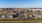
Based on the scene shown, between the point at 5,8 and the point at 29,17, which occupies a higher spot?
the point at 5,8

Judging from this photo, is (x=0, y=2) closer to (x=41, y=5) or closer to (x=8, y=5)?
(x=8, y=5)

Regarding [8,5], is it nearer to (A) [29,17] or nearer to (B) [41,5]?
(A) [29,17]

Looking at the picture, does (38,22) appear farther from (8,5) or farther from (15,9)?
(8,5)

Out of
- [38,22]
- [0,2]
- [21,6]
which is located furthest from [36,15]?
[0,2]

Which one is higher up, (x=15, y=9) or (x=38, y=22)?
(x=15, y=9)

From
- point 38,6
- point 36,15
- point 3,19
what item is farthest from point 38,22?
point 3,19

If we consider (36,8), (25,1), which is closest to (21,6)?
(25,1)

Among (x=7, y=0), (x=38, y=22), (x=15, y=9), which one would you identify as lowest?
(x=38, y=22)
